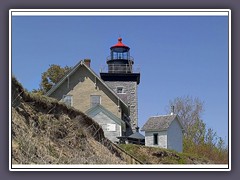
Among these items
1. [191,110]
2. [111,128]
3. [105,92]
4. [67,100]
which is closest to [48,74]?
[191,110]

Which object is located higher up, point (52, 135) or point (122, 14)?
point (122, 14)

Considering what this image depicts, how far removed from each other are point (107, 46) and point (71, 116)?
2.03 m

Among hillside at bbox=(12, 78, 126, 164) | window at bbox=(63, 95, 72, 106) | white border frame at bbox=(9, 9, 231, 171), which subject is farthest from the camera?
window at bbox=(63, 95, 72, 106)

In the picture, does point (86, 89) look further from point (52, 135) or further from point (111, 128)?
point (52, 135)

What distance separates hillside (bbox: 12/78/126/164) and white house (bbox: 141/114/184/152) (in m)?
0.60

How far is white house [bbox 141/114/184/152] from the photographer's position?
5658mm

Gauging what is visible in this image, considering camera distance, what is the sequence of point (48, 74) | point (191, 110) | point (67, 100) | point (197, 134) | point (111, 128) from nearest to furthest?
point (191, 110) → point (197, 134) → point (48, 74) → point (67, 100) → point (111, 128)

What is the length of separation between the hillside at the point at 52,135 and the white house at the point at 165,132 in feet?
1.98

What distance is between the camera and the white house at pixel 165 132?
18.6 feet

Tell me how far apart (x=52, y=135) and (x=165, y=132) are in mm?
3015

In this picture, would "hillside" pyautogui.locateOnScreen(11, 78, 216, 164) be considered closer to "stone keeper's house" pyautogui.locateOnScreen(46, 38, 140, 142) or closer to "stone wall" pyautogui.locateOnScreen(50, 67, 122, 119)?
"stone keeper's house" pyautogui.locateOnScreen(46, 38, 140, 142)

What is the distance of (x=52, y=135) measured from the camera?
18.0 ft

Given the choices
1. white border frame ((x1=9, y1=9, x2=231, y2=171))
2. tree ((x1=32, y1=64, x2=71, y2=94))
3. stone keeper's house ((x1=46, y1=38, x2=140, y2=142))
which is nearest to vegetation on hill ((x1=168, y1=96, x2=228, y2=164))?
white border frame ((x1=9, y1=9, x2=231, y2=171))

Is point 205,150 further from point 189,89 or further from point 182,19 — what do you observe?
point 182,19
